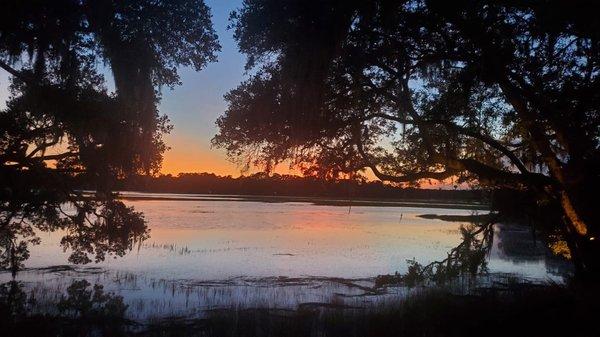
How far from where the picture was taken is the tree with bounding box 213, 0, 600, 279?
9570 mm

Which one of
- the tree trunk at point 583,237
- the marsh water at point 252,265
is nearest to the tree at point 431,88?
the tree trunk at point 583,237

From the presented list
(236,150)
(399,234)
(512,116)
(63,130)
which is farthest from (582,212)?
(399,234)

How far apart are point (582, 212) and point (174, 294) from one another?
1100cm

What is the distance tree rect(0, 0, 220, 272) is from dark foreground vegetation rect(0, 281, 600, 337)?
1960 millimetres

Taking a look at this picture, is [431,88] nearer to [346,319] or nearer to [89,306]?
[346,319]

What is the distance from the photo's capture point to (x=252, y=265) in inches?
927

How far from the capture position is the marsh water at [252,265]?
15.9 meters

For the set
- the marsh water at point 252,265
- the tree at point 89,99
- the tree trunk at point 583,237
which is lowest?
the marsh water at point 252,265

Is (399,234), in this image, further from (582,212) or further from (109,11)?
(109,11)

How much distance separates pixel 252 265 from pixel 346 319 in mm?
11886

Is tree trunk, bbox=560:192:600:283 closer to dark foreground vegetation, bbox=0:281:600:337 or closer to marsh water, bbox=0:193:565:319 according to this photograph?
dark foreground vegetation, bbox=0:281:600:337

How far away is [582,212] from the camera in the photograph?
472 inches

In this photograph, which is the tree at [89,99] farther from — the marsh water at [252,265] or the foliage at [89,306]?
the marsh water at [252,265]

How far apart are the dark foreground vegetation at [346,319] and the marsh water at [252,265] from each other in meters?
1.13
